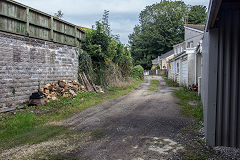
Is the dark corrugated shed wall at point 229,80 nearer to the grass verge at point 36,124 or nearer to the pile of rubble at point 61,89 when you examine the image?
the grass verge at point 36,124

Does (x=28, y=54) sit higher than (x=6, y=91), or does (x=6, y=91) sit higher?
(x=28, y=54)

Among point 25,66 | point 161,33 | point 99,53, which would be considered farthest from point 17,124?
point 161,33

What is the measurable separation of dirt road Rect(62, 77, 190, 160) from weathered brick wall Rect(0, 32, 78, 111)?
8.41 ft

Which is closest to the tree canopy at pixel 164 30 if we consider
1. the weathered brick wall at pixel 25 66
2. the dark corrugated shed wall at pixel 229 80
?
the weathered brick wall at pixel 25 66

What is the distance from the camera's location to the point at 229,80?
4.22m

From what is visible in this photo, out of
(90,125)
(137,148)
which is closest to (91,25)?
(90,125)

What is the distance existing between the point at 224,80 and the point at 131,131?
8.51ft

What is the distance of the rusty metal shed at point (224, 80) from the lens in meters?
4.19

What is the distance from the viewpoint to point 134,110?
8047 millimetres

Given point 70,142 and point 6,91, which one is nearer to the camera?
point 70,142

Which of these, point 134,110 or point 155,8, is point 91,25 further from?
point 155,8

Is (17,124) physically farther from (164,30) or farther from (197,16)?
(197,16)

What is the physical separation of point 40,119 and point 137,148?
388 centimetres

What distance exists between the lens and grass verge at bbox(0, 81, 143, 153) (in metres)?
4.91
